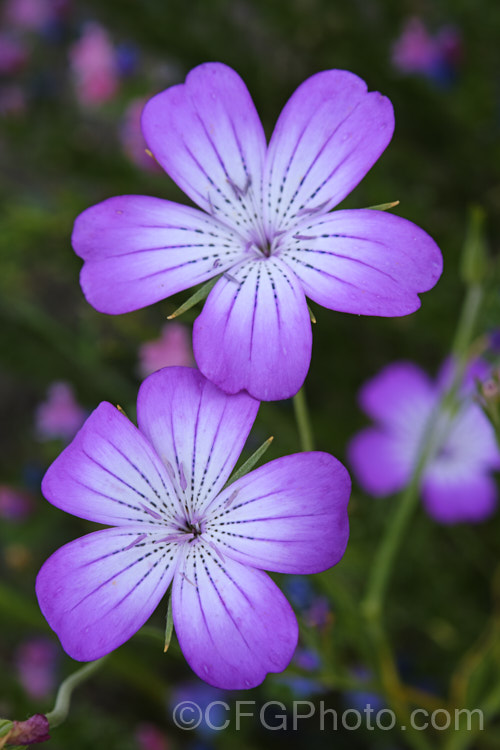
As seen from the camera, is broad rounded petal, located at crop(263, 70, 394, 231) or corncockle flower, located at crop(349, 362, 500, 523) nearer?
broad rounded petal, located at crop(263, 70, 394, 231)

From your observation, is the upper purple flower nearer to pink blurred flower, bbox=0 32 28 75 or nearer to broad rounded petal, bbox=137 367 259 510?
broad rounded petal, bbox=137 367 259 510

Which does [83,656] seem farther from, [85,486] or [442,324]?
[442,324]

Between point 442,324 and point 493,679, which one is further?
point 442,324

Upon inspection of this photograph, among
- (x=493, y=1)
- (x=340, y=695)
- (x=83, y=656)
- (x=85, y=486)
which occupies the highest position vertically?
(x=493, y=1)

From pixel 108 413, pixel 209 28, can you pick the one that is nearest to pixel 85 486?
pixel 108 413

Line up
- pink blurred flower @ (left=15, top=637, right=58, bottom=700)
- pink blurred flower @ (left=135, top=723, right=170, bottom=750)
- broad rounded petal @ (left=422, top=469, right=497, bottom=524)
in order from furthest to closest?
pink blurred flower @ (left=15, top=637, right=58, bottom=700)
pink blurred flower @ (left=135, top=723, right=170, bottom=750)
broad rounded petal @ (left=422, top=469, right=497, bottom=524)

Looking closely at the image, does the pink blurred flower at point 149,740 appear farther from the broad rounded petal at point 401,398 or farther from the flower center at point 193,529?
the flower center at point 193,529

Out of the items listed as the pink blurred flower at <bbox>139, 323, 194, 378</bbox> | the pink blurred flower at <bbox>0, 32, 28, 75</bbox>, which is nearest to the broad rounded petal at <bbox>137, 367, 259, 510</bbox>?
the pink blurred flower at <bbox>139, 323, 194, 378</bbox>

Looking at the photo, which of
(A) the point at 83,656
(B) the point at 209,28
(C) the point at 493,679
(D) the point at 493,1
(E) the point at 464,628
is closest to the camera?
(A) the point at 83,656

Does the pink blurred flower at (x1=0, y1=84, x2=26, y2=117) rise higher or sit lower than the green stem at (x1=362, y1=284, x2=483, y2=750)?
higher
